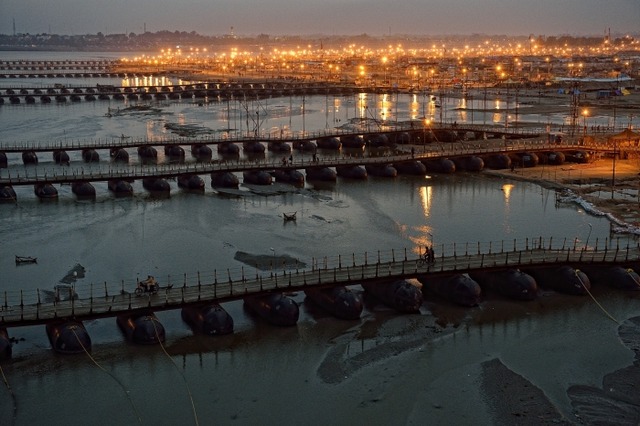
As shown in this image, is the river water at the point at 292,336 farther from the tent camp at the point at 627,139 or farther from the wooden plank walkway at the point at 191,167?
→ the tent camp at the point at 627,139

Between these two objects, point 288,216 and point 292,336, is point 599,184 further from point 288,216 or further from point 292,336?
point 292,336

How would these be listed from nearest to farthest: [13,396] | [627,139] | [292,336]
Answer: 1. [13,396]
2. [292,336]
3. [627,139]

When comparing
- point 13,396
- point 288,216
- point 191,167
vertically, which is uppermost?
point 191,167

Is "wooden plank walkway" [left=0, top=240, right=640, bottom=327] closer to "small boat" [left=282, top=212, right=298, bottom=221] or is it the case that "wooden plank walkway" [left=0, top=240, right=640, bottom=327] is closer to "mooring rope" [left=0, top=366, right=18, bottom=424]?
"mooring rope" [left=0, top=366, right=18, bottom=424]

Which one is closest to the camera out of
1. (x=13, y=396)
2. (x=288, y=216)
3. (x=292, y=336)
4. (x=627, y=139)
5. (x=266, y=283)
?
(x=13, y=396)

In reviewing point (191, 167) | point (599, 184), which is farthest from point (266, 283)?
point (599, 184)

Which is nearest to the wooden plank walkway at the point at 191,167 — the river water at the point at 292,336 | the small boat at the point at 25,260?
the river water at the point at 292,336
